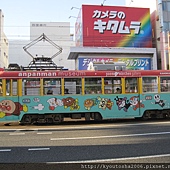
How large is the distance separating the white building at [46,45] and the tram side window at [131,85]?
41363mm

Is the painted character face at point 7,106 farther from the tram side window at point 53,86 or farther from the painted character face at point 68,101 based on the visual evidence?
the painted character face at point 68,101

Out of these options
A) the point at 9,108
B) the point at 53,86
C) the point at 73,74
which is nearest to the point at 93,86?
the point at 73,74

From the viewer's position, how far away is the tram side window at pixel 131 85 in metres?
13.5

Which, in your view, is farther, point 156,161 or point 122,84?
point 122,84

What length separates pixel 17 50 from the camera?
5841cm

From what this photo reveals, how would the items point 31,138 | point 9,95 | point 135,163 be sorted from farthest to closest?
point 9,95 → point 31,138 → point 135,163

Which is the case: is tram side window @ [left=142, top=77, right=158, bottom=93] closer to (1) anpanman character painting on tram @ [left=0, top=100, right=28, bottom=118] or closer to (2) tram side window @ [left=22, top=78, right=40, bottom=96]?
(2) tram side window @ [left=22, top=78, right=40, bottom=96]

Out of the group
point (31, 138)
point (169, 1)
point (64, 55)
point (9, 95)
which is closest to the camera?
point (31, 138)

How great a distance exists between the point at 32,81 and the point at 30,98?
0.91 meters

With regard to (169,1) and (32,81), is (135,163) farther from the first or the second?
(169,1)

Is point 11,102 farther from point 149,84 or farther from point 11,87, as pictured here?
point 149,84

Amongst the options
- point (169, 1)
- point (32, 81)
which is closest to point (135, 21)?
point (169, 1)

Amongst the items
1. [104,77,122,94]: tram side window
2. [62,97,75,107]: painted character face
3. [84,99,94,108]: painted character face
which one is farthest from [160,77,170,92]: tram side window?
[62,97,75,107]: painted character face

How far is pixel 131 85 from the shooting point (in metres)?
13.6
